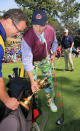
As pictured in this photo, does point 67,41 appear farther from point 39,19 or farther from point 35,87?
point 35,87

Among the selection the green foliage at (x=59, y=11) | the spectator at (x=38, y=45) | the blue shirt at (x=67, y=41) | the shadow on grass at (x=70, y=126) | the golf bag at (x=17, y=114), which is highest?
the green foliage at (x=59, y=11)

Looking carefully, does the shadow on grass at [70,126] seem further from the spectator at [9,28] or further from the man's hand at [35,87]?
the spectator at [9,28]

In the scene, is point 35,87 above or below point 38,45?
below

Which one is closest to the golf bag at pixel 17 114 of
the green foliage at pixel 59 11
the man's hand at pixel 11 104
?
the man's hand at pixel 11 104

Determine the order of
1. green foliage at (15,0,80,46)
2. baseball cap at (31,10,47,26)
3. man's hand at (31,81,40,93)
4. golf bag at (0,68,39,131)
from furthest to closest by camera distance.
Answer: green foliage at (15,0,80,46) < baseball cap at (31,10,47,26) < man's hand at (31,81,40,93) < golf bag at (0,68,39,131)

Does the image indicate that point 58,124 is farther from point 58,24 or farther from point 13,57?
point 58,24

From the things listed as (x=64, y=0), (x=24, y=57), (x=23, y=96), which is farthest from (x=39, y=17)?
(x=64, y=0)

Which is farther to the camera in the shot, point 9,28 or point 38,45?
point 38,45

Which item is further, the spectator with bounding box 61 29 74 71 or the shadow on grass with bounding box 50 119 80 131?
the spectator with bounding box 61 29 74 71

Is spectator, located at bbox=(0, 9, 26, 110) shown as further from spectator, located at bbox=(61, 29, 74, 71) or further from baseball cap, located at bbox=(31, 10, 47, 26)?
spectator, located at bbox=(61, 29, 74, 71)

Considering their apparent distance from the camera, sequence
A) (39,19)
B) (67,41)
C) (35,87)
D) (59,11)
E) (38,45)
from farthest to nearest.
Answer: (59,11) → (67,41) → (38,45) → (39,19) → (35,87)

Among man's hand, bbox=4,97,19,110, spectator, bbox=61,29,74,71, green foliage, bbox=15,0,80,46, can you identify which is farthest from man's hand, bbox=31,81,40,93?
green foliage, bbox=15,0,80,46

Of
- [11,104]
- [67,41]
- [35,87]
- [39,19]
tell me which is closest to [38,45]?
[39,19]

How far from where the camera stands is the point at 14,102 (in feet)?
6.47
